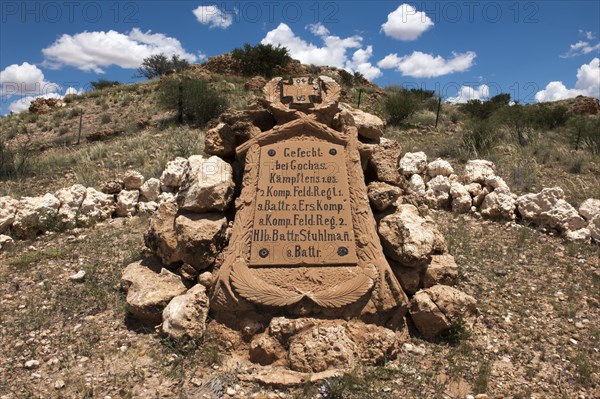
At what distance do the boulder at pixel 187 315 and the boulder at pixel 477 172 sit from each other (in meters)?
5.43

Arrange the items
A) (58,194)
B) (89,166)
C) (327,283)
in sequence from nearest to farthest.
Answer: (327,283) → (58,194) → (89,166)

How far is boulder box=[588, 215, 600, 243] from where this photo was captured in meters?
6.16

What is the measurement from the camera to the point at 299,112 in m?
4.84

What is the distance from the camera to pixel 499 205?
6852 millimetres

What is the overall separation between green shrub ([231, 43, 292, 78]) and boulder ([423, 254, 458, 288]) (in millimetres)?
21710

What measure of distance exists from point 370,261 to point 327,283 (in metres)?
0.48

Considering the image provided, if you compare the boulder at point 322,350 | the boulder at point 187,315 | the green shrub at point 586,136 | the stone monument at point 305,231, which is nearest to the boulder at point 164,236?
the boulder at point 187,315

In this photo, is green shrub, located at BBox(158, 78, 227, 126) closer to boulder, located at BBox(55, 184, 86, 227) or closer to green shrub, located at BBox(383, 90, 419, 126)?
green shrub, located at BBox(383, 90, 419, 126)

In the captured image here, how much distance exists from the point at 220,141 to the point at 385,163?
1.98 metres

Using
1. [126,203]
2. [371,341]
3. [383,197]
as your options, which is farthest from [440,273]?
[126,203]

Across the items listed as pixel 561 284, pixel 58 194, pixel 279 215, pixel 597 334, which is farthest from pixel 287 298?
pixel 58 194

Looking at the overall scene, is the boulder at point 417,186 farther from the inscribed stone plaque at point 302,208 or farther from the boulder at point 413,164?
the inscribed stone plaque at point 302,208

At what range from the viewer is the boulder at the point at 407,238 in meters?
4.23

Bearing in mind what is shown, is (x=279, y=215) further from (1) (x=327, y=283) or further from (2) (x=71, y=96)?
(2) (x=71, y=96)
